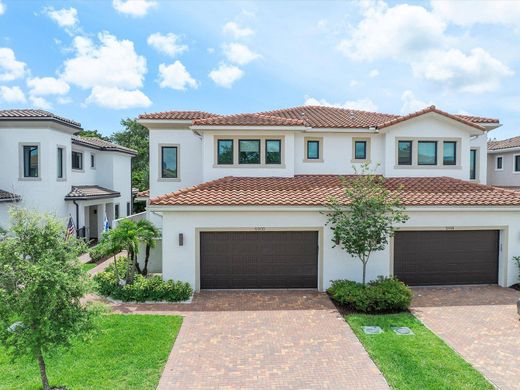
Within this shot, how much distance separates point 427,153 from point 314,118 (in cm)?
631

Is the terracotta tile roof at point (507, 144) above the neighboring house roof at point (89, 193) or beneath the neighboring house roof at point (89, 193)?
above

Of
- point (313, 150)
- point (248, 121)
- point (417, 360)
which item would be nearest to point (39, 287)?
point (417, 360)

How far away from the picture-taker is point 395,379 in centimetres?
770

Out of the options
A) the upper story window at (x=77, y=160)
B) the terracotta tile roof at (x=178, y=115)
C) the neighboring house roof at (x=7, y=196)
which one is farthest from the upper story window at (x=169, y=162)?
the upper story window at (x=77, y=160)

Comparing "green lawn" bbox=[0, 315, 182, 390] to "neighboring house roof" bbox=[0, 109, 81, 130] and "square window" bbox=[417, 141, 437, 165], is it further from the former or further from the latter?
"neighboring house roof" bbox=[0, 109, 81, 130]

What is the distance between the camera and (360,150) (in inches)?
739

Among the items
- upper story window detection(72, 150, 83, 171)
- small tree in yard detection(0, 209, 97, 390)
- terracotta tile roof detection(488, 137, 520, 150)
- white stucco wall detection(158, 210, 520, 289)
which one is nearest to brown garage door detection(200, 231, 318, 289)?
white stucco wall detection(158, 210, 520, 289)

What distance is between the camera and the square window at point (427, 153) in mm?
18188

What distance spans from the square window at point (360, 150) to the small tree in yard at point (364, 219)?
18.6 feet

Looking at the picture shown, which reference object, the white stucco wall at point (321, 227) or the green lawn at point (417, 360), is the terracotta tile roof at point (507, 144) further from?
the green lawn at point (417, 360)

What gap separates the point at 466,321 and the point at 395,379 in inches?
192

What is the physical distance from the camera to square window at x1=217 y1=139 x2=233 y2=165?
17406 mm

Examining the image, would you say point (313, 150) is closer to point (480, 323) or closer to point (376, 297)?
point (376, 297)

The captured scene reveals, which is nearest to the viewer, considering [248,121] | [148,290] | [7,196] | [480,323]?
[480,323]
